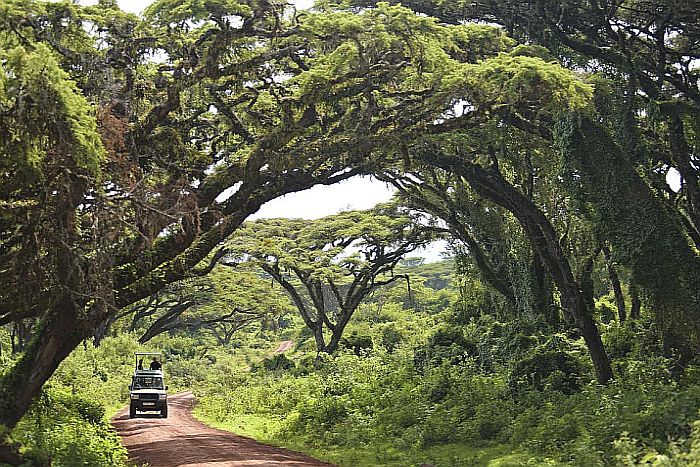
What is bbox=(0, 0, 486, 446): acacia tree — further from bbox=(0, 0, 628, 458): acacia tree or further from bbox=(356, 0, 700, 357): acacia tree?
bbox=(356, 0, 700, 357): acacia tree

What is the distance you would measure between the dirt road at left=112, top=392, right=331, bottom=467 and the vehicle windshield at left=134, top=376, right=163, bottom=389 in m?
1.18

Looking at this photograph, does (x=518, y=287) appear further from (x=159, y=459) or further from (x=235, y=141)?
(x=159, y=459)

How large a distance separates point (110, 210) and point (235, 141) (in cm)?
664

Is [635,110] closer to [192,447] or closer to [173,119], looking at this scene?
[173,119]

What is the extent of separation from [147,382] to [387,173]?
9.60m

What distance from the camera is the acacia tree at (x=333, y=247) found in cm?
2906

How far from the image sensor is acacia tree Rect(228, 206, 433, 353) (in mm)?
29062

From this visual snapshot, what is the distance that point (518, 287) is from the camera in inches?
856

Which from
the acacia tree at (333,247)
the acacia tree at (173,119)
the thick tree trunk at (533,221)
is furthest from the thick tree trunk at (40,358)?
the acacia tree at (333,247)

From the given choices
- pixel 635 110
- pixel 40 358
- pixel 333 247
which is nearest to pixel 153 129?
pixel 40 358

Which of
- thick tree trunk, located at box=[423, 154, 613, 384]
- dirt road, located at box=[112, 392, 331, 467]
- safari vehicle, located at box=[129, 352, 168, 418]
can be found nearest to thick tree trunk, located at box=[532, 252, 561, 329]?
thick tree trunk, located at box=[423, 154, 613, 384]

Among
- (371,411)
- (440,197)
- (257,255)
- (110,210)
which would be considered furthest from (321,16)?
(257,255)

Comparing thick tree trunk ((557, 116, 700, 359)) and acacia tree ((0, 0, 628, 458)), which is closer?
acacia tree ((0, 0, 628, 458))

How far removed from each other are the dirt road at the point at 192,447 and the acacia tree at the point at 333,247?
361 inches
